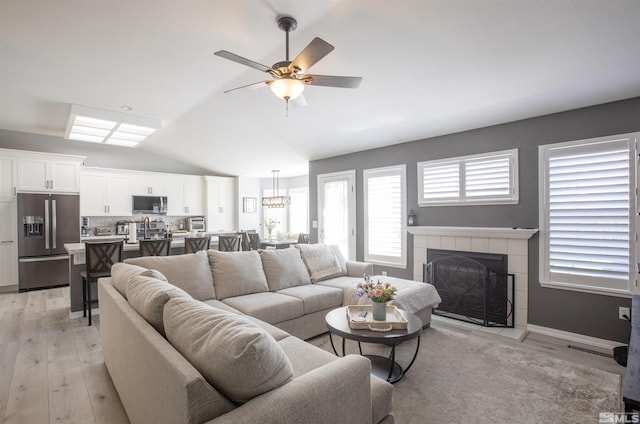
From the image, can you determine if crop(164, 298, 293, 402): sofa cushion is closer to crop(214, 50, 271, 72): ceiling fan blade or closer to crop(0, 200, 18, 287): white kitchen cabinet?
crop(214, 50, 271, 72): ceiling fan blade

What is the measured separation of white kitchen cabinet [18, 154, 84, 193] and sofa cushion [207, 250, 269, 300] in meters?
4.58

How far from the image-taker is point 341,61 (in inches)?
125

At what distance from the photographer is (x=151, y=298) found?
1.64 metres

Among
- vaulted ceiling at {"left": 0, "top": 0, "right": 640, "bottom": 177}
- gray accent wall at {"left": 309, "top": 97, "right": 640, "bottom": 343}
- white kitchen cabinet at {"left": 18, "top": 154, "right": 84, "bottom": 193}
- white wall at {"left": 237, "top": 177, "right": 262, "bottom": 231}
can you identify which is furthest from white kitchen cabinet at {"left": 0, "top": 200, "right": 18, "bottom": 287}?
gray accent wall at {"left": 309, "top": 97, "right": 640, "bottom": 343}

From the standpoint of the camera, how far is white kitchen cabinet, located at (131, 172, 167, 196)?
7332 mm

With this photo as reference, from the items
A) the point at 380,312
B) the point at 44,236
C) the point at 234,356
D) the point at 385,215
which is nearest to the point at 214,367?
the point at 234,356

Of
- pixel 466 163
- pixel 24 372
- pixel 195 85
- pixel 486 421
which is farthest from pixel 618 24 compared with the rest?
pixel 24 372

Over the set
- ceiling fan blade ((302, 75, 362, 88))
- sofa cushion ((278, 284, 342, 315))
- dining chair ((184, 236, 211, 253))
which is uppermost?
ceiling fan blade ((302, 75, 362, 88))

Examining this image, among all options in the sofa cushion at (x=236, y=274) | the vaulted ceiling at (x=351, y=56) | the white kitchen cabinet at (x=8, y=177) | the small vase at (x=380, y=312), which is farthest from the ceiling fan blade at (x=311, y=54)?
the white kitchen cabinet at (x=8, y=177)

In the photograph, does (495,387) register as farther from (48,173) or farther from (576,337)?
(48,173)

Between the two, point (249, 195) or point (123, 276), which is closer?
point (123, 276)

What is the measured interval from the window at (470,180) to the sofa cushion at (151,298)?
12.4 feet

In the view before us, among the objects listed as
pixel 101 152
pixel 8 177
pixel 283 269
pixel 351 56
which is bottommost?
pixel 283 269

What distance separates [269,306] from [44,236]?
523cm
